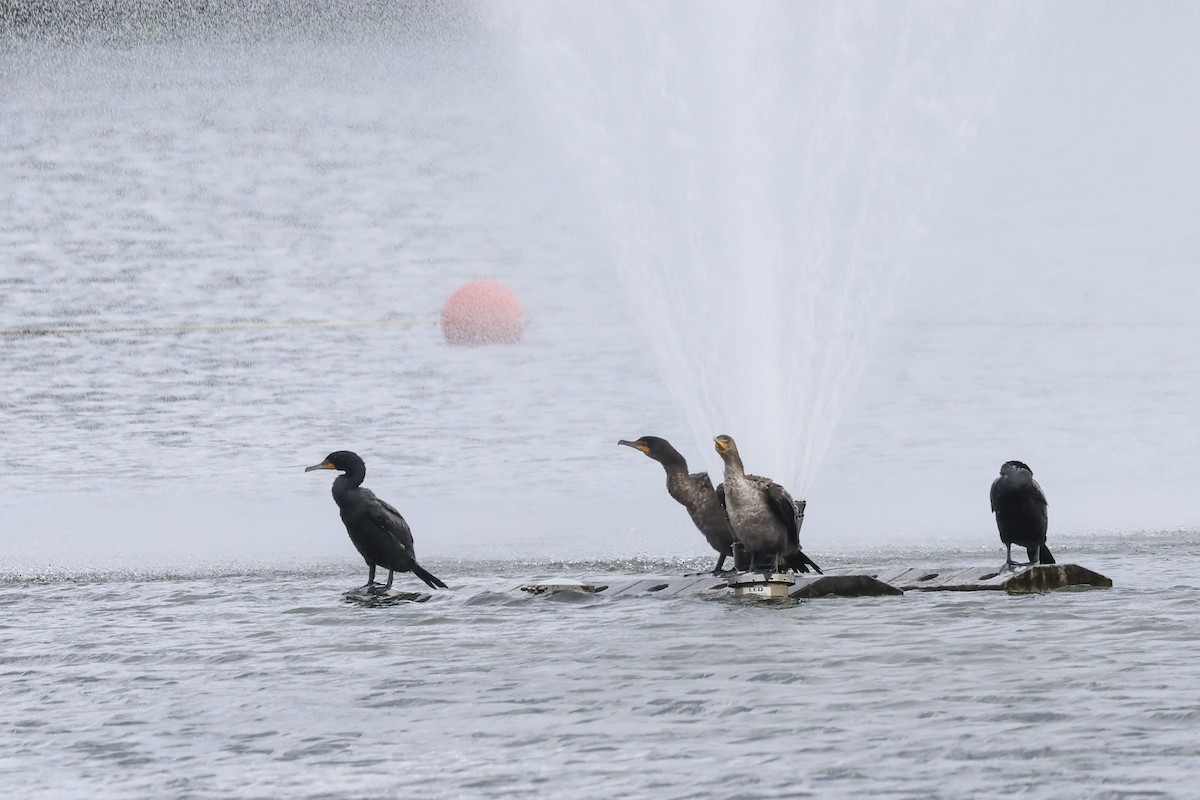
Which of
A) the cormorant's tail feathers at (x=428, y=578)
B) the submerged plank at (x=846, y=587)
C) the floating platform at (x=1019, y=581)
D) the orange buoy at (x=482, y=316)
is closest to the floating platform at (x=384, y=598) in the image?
the cormorant's tail feathers at (x=428, y=578)

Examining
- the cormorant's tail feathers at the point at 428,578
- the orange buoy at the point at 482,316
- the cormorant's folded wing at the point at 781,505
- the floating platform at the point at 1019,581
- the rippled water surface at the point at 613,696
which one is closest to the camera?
the rippled water surface at the point at 613,696

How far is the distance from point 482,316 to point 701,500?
1897 centimetres

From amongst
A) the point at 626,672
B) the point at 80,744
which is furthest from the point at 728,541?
the point at 80,744

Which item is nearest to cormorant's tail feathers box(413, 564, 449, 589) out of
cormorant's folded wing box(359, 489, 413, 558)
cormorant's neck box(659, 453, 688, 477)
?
cormorant's folded wing box(359, 489, 413, 558)

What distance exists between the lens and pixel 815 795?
6648 mm

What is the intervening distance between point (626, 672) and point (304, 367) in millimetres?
20746

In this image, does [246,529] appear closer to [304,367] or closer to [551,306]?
[304,367]

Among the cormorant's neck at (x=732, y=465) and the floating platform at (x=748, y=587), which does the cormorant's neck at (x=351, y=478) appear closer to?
the floating platform at (x=748, y=587)

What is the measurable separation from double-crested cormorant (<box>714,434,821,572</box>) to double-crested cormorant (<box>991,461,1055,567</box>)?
1.78 metres

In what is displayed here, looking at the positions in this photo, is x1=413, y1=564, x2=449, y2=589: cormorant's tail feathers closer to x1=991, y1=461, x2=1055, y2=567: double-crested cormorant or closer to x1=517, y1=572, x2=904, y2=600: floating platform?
x1=517, y1=572, x2=904, y2=600: floating platform

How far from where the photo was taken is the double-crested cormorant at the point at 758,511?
13.5 meters

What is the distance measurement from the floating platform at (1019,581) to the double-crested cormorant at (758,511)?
33.2 inches

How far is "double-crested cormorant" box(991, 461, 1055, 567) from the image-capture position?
46.3 feet

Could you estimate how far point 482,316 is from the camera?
110 ft
